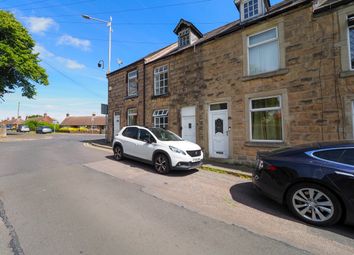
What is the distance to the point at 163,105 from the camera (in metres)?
13.1

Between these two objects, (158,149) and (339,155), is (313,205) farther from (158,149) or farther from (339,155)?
(158,149)

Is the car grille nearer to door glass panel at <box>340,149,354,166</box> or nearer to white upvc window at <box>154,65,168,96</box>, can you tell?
door glass panel at <box>340,149,354,166</box>

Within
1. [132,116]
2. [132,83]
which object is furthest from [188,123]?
[132,83]

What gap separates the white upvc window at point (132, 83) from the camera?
15578 mm

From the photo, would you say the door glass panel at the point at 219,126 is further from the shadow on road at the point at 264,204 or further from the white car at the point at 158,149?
the shadow on road at the point at 264,204

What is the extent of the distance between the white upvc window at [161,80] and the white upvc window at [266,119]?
600 centimetres

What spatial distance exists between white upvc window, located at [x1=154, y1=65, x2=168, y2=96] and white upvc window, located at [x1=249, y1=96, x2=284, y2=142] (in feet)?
19.7

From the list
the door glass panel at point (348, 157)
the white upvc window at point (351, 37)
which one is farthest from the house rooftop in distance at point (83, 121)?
the door glass panel at point (348, 157)

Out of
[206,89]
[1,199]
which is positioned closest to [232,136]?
[206,89]

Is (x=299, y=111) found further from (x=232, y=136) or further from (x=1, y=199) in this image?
(x=1, y=199)

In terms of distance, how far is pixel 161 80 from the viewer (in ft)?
44.8

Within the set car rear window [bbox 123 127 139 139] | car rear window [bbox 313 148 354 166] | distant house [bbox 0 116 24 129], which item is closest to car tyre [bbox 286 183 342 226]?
car rear window [bbox 313 148 354 166]

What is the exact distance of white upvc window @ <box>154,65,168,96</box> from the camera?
523 inches

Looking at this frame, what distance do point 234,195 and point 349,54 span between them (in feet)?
20.5
